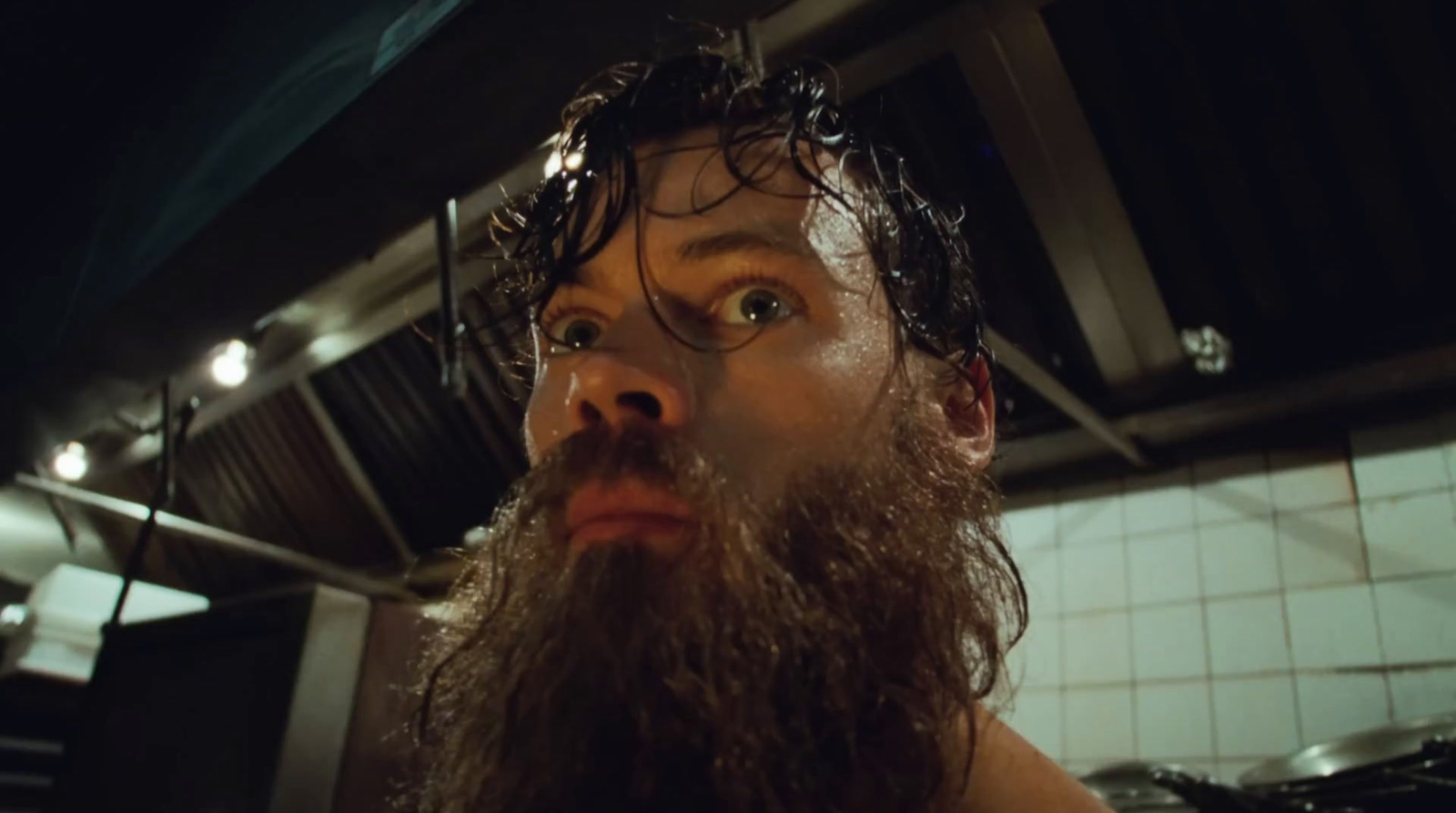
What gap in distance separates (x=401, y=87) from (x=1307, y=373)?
5.37ft

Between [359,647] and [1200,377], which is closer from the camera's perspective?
[359,647]

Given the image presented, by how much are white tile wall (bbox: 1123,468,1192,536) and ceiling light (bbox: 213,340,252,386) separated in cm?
218

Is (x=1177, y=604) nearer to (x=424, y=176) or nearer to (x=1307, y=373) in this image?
(x=1307, y=373)

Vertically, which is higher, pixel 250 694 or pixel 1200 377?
pixel 1200 377

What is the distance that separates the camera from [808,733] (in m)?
0.62

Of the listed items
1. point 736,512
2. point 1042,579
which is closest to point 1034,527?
point 1042,579

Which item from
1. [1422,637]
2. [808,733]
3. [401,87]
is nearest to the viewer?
[808,733]

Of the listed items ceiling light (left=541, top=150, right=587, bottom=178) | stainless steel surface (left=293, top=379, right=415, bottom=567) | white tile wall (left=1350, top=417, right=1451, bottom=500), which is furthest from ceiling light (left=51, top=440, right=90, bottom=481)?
white tile wall (left=1350, top=417, right=1451, bottom=500)

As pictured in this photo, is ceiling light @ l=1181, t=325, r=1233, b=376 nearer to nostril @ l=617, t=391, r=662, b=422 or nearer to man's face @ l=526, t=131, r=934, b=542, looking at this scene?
man's face @ l=526, t=131, r=934, b=542

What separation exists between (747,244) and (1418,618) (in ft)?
5.27

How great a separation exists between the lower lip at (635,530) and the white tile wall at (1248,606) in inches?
42.3

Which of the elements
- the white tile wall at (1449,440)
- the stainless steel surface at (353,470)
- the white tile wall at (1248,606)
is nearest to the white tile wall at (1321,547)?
the white tile wall at (1248,606)

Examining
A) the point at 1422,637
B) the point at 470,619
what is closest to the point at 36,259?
the point at 470,619

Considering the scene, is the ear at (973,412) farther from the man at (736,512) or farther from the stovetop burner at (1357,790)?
the stovetop burner at (1357,790)
